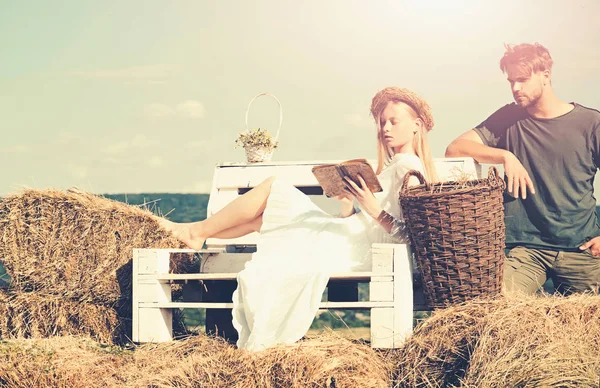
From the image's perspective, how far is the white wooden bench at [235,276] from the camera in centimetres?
400

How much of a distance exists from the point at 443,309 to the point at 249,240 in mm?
1704

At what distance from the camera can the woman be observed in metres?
4.03

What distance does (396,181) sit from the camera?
4.44 meters

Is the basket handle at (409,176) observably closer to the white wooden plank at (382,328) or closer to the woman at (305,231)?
the woman at (305,231)

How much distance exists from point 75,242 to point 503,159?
2553mm

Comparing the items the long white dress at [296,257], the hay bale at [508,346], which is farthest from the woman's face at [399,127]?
the hay bale at [508,346]

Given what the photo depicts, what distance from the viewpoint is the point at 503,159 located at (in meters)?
5.06

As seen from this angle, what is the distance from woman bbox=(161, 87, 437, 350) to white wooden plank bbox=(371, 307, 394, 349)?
0.29m

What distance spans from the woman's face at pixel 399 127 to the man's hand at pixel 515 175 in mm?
645

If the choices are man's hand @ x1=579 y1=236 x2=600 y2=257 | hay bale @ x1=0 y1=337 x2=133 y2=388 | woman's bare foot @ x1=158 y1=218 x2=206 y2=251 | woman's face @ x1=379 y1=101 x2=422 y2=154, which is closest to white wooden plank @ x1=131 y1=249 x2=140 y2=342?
hay bale @ x1=0 y1=337 x2=133 y2=388

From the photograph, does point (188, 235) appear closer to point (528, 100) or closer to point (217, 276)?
point (217, 276)

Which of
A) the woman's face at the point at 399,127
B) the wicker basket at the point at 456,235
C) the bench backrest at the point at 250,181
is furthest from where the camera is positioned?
the bench backrest at the point at 250,181

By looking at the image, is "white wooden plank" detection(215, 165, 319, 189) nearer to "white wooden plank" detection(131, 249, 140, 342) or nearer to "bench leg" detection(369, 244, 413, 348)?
"white wooden plank" detection(131, 249, 140, 342)

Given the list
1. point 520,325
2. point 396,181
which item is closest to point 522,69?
point 396,181
